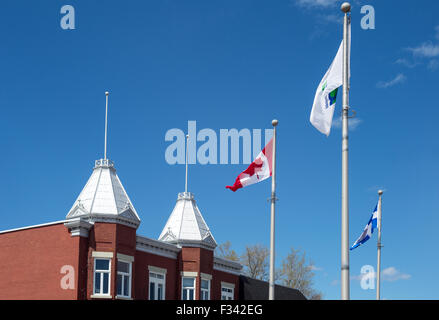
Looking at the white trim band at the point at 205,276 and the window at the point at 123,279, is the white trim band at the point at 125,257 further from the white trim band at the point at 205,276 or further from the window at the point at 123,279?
the white trim band at the point at 205,276

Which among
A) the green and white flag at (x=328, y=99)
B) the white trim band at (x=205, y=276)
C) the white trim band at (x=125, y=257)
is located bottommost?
the white trim band at (x=205, y=276)

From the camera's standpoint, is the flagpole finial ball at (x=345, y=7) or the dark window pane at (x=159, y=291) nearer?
the flagpole finial ball at (x=345, y=7)

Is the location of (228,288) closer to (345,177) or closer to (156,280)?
(156,280)

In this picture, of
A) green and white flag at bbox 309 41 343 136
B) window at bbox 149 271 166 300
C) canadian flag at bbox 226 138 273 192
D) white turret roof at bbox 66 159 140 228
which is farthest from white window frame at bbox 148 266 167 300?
green and white flag at bbox 309 41 343 136

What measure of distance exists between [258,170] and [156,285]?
43.1 ft

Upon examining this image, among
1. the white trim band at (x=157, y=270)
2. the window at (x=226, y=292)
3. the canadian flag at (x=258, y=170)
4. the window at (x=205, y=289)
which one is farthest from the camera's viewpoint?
the window at (x=226, y=292)

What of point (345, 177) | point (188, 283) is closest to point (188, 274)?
point (188, 283)

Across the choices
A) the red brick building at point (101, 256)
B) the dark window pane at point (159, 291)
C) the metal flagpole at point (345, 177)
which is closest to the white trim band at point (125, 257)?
the red brick building at point (101, 256)

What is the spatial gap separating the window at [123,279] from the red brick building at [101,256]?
49 mm

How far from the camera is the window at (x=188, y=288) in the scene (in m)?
36.5

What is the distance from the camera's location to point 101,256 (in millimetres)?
30750

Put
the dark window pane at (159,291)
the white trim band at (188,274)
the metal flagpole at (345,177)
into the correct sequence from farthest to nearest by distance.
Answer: the white trim band at (188,274) < the dark window pane at (159,291) < the metal flagpole at (345,177)
